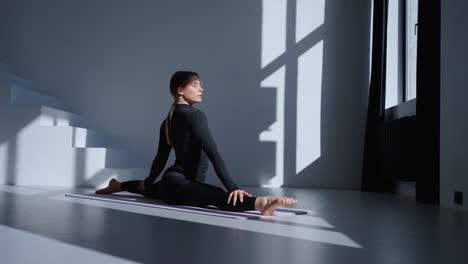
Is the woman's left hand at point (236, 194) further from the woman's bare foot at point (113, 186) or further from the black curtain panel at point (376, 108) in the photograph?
the black curtain panel at point (376, 108)

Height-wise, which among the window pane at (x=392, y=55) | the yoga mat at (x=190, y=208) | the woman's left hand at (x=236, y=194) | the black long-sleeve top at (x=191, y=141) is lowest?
→ the yoga mat at (x=190, y=208)

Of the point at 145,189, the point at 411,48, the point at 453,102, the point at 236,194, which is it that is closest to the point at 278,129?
the point at 411,48

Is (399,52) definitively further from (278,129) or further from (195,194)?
(195,194)

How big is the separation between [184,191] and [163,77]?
8.72 ft

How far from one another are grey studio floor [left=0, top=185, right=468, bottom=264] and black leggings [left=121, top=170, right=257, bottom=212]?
14 cm

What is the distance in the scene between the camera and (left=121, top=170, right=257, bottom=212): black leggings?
7.58 ft

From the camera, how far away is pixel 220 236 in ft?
5.58

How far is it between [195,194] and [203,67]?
266cm

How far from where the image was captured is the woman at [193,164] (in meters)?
2.28

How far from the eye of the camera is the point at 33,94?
4.45 m

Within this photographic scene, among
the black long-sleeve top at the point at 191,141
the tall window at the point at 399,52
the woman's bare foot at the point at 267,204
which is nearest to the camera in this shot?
the woman's bare foot at the point at 267,204

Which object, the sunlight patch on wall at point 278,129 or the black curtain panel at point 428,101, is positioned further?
the sunlight patch on wall at point 278,129

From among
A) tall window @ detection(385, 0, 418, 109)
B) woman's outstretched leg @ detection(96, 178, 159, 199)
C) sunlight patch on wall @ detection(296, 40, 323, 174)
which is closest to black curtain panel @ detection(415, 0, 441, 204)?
tall window @ detection(385, 0, 418, 109)

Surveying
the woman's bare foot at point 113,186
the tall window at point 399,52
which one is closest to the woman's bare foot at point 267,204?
the woman's bare foot at point 113,186
